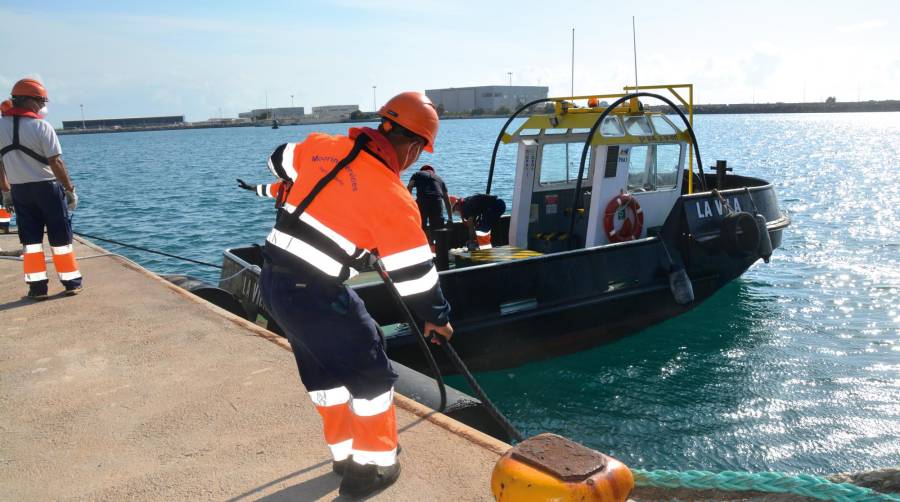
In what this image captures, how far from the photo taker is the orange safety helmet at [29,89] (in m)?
5.39

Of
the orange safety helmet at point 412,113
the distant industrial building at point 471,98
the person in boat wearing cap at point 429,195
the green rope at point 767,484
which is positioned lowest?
the green rope at point 767,484

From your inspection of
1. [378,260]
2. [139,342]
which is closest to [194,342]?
[139,342]

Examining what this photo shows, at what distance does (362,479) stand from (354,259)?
900 mm

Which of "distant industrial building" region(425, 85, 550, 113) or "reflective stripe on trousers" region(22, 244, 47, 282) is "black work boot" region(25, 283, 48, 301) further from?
"distant industrial building" region(425, 85, 550, 113)

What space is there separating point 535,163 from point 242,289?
3.93 metres

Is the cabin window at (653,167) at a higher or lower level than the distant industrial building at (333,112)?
lower

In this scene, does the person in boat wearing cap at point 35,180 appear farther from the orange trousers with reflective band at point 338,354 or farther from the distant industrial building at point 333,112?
the distant industrial building at point 333,112

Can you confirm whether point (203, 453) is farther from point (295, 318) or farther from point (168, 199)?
point (168, 199)

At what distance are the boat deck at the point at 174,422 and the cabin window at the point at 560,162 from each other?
4.59 metres

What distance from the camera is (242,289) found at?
6246mm

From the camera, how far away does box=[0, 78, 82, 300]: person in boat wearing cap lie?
5441 millimetres

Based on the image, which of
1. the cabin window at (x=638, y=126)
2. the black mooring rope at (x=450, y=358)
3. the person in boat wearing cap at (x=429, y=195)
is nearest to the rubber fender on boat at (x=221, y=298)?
the person in boat wearing cap at (x=429, y=195)

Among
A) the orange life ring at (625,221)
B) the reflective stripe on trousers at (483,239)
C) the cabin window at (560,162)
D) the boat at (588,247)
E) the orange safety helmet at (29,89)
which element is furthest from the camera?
the cabin window at (560,162)

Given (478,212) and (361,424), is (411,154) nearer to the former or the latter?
(361,424)
